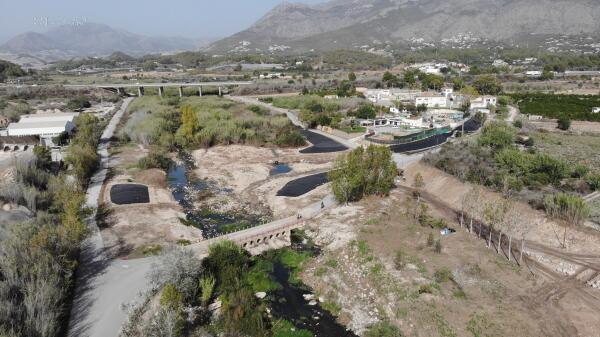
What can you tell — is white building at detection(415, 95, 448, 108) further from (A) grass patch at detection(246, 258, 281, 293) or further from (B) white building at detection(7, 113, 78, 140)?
(A) grass patch at detection(246, 258, 281, 293)

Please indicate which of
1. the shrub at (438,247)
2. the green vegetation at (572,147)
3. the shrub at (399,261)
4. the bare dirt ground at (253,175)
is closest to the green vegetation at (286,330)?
the shrub at (399,261)

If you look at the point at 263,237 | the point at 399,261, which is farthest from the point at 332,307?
the point at 263,237

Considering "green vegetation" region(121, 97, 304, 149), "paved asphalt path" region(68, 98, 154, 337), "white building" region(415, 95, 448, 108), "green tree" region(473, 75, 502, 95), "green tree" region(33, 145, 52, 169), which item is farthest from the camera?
"green tree" region(473, 75, 502, 95)

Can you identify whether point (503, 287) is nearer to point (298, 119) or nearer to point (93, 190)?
point (93, 190)

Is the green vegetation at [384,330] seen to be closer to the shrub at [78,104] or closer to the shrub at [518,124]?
the shrub at [518,124]

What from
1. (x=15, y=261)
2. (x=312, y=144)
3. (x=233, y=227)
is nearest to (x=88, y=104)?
(x=312, y=144)

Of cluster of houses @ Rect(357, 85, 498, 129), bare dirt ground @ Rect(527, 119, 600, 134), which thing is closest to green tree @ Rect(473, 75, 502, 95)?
cluster of houses @ Rect(357, 85, 498, 129)

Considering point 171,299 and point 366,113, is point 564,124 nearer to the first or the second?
point 366,113
